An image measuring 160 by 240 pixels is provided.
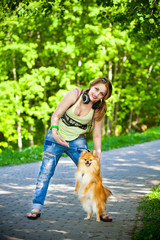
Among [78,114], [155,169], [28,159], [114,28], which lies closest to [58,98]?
[114,28]

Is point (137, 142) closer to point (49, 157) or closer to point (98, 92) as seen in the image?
point (49, 157)

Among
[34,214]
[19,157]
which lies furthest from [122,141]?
[34,214]

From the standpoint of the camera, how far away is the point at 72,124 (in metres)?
5.09

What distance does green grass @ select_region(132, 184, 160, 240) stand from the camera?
4.11 meters

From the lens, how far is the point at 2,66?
22.4 m

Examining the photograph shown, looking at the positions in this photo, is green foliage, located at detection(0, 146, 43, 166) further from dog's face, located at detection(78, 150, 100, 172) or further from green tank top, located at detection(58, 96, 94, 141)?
dog's face, located at detection(78, 150, 100, 172)

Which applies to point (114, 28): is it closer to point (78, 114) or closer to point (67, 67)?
point (67, 67)

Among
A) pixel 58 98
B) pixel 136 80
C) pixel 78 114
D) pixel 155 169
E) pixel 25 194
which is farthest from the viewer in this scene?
pixel 136 80

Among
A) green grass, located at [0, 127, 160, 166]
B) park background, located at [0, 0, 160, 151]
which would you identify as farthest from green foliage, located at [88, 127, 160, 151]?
park background, located at [0, 0, 160, 151]

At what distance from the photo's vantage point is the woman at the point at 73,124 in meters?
4.94

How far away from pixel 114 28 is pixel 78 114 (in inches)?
702

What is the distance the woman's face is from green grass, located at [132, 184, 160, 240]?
1706mm

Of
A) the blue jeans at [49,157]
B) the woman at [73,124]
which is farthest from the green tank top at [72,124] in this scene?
the blue jeans at [49,157]

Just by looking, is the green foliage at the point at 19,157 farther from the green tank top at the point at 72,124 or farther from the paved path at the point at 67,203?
the green tank top at the point at 72,124
